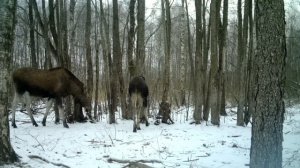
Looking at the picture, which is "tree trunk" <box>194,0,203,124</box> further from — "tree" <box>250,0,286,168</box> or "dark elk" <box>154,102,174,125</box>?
"tree" <box>250,0,286,168</box>

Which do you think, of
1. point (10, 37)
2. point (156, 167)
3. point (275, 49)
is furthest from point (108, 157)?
point (275, 49)

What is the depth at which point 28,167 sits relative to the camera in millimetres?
7211

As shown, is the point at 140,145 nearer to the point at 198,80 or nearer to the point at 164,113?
the point at 164,113

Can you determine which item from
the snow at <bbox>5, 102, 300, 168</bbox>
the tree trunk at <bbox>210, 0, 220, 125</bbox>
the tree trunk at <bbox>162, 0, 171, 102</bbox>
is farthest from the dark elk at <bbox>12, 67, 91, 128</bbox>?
the tree trunk at <bbox>210, 0, 220, 125</bbox>

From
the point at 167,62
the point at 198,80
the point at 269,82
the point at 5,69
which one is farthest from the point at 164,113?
the point at 269,82

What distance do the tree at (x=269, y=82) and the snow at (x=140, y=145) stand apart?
5.98 ft

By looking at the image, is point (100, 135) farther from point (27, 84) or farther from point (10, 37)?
point (10, 37)

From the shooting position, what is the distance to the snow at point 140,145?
Result: 8.06m

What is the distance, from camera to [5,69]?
7191 mm

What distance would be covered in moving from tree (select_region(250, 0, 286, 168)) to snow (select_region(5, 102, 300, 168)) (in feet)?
5.98

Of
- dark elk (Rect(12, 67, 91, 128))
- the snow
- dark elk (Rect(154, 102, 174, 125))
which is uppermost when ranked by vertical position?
dark elk (Rect(12, 67, 91, 128))

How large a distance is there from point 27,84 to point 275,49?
896 cm

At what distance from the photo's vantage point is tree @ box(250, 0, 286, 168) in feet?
18.8

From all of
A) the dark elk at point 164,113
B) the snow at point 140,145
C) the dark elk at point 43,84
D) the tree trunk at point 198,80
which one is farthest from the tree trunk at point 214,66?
the dark elk at point 43,84
